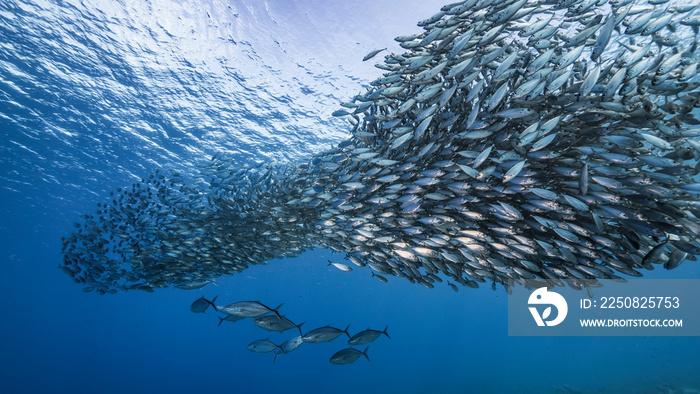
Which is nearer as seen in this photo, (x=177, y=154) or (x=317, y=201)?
(x=317, y=201)

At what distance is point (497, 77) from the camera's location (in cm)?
475

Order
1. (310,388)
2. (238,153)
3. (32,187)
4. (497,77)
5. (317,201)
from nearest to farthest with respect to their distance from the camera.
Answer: (497,77), (317,201), (238,153), (32,187), (310,388)

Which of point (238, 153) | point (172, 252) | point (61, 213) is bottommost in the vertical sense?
point (61, 213)

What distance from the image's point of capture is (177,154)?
19.9 m

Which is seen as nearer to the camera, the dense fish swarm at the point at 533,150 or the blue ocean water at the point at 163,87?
the dense fish swarm at the point at 533,150

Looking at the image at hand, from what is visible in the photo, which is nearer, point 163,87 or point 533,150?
point 533,150

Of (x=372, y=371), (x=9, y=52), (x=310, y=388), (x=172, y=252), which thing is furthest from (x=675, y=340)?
(x=9, y=52)

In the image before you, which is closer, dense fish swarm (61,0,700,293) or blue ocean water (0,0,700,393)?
dense fish swarm (61,0,700,293)

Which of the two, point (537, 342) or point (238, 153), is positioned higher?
point (238, 153)

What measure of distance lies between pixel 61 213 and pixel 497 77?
3940 centimetres

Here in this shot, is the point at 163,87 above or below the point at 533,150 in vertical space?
above

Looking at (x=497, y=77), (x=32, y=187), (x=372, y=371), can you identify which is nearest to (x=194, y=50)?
(x=497, y=77)

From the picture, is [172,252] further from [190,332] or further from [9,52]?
[190,332]

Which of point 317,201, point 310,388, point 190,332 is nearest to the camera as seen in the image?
point 317,201
